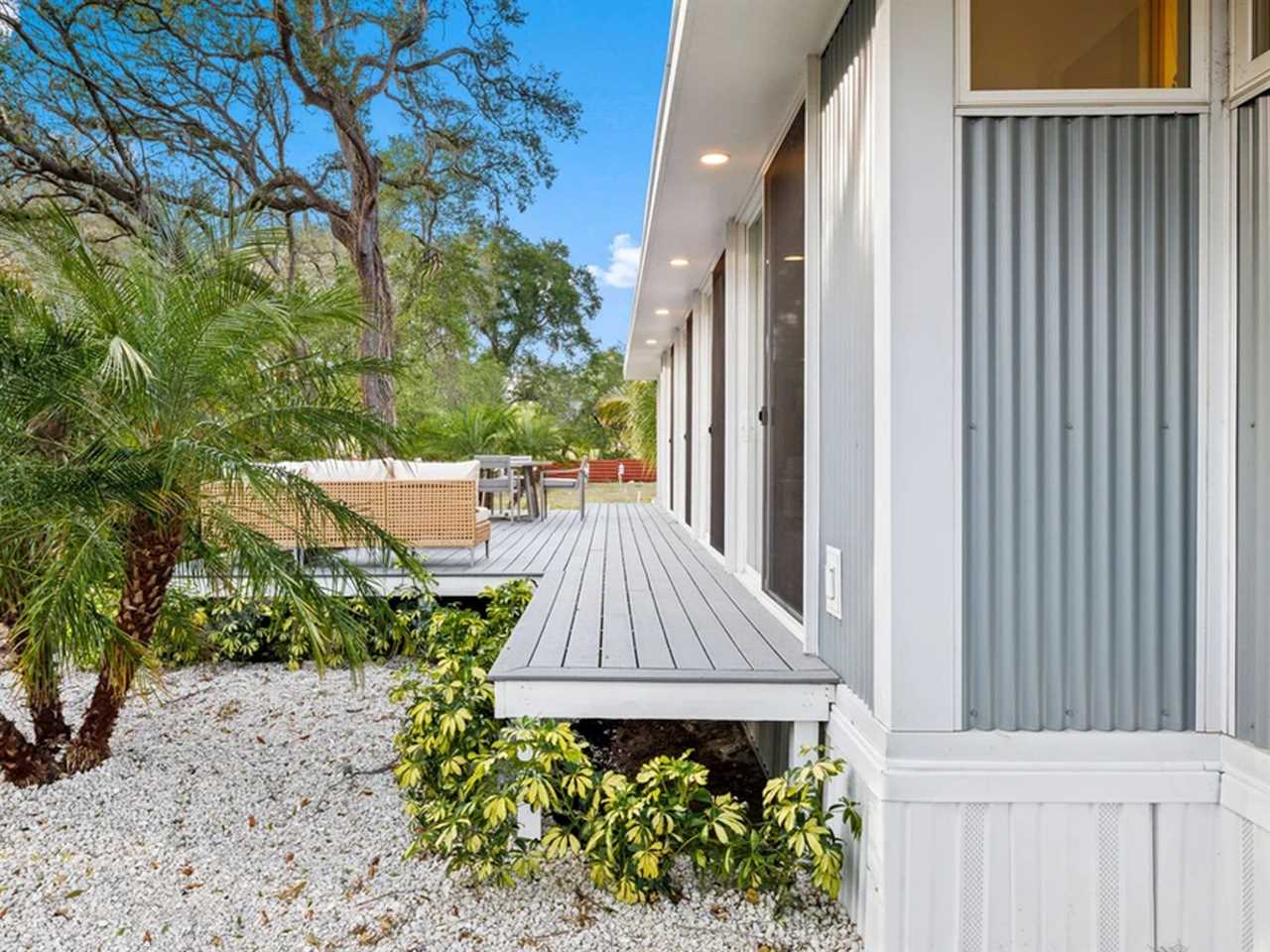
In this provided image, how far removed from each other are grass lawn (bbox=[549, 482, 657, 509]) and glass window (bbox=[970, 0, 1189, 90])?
47.1 feet

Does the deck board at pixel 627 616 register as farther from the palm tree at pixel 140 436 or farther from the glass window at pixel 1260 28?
the glass window at pixel 1260 28

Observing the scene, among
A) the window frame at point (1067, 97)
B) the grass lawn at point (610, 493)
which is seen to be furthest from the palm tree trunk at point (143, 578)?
the grass lawn at point (610, 493)

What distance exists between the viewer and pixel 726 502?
5469 mm

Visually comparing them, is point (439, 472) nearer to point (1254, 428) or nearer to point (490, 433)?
point (1254, 428)

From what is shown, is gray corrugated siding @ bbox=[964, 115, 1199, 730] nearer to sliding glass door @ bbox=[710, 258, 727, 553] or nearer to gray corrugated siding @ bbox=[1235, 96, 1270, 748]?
gray corrugated siding @ bbox=[1235, 96, 1270, 748]

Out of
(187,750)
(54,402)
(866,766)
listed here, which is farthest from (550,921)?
(54,402)

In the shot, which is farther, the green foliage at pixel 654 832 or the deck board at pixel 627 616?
the deck board at pixel 627 616

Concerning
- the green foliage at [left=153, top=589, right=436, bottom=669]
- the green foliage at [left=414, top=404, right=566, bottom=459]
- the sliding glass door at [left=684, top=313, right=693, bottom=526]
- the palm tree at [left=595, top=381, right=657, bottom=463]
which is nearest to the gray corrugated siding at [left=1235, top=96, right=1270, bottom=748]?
the green foliage at [left=153, top=589, right=436, bottom=669]

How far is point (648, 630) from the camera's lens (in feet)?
11.4

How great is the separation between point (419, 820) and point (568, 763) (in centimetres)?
64

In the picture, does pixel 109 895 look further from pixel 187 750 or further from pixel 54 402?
pixel 54 402

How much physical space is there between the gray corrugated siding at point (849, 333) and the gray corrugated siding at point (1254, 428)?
0.95 m

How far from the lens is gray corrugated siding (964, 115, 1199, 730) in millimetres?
2229

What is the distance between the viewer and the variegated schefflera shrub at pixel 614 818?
2.44 m
